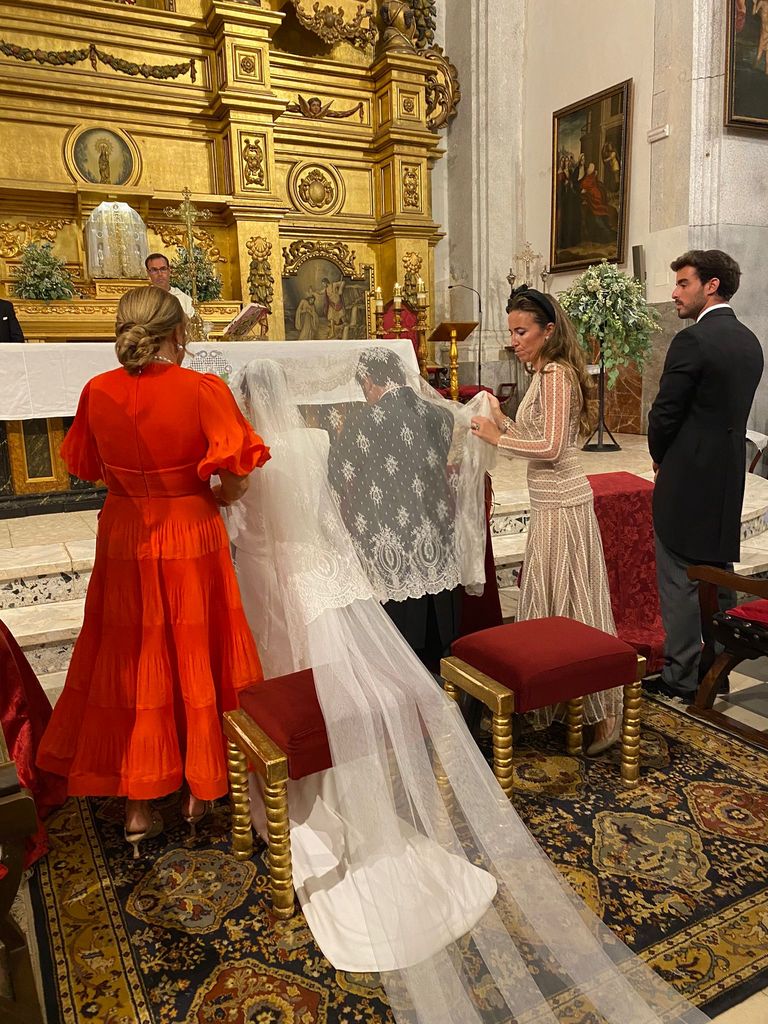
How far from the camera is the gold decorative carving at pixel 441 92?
10.5 meters

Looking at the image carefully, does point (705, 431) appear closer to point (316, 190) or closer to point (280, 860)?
point (280, 860)

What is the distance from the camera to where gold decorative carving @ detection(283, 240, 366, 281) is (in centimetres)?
966

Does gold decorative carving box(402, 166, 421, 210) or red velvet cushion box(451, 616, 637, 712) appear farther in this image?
gold decorative carving box(402, 166, 421, 210)

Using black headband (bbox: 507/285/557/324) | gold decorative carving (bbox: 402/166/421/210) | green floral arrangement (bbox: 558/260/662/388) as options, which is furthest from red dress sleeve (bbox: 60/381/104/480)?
gold decorative carving (bbox: 402/166/421/210)

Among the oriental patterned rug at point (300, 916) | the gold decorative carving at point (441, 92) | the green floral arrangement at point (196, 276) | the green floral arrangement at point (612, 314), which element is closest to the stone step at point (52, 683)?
the oriental patterned rug at point (300, 916)

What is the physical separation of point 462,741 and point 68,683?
1.40 meters

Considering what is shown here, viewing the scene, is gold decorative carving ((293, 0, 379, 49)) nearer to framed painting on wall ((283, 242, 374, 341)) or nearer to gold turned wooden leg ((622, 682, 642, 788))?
framed painting on wall ((283, 242, 374, 341))

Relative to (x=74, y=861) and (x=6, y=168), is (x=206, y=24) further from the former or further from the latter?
(x=74, y=861)

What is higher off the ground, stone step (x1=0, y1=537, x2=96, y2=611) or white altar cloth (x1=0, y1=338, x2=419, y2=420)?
white altar cloth (x1=0, y1=338, x2=419, y2=420)

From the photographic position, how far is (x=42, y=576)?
14.7 feet

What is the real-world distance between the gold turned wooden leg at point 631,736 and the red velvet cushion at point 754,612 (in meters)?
0.74

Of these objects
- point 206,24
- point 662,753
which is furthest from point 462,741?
point 206,24

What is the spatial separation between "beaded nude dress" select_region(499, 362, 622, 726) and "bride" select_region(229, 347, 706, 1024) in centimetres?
39

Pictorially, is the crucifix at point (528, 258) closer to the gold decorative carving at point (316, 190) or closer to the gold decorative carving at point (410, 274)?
the gold decorative carving at point (410, 274)
